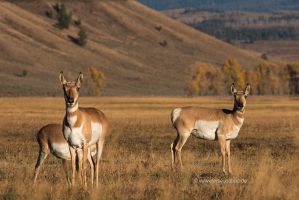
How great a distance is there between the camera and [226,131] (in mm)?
19609

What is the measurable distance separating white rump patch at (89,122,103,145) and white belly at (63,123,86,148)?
0.45m

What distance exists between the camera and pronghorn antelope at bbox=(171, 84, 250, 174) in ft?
63.8

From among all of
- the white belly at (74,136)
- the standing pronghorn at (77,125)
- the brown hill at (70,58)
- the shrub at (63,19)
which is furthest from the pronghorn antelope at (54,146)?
the shrub at (63,19)

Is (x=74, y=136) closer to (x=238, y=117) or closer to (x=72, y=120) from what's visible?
(x=72, y=120)

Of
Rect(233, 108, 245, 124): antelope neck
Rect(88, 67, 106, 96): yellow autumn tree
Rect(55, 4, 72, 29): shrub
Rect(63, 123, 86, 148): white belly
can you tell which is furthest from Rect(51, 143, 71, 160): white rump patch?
Rect(55, 4, 72, 29): shrub

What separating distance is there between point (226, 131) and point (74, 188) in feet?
18.3

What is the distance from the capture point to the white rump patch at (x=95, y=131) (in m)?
16.2

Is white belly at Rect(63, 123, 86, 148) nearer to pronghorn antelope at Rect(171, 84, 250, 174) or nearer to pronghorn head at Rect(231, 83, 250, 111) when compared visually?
pronghorn antelope at Rect(171, 84, 250, 174)

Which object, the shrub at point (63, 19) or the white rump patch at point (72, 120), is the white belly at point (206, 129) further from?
the shrub at point (63, 19)

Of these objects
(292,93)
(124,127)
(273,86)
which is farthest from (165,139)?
(273,86)

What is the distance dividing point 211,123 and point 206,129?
0.21 m

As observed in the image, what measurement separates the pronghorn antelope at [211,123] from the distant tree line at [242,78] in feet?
392

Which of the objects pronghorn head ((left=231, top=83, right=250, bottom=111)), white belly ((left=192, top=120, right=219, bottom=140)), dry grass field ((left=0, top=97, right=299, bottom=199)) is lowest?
dry grass field ((left=0, top=97, right=299, bottom=199))

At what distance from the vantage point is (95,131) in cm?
1630
